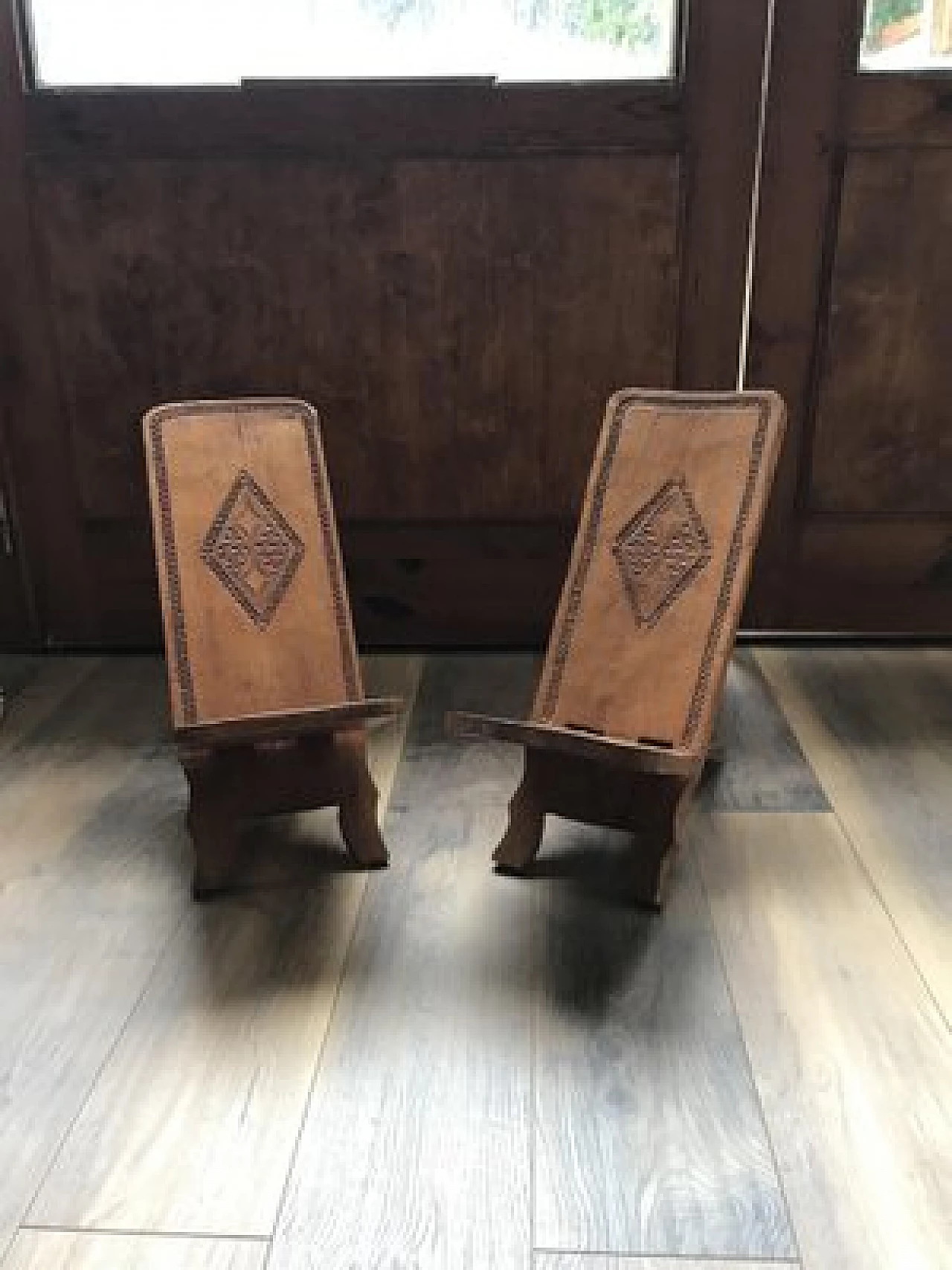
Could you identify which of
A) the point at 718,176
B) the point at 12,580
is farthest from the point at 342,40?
the point at 12,580

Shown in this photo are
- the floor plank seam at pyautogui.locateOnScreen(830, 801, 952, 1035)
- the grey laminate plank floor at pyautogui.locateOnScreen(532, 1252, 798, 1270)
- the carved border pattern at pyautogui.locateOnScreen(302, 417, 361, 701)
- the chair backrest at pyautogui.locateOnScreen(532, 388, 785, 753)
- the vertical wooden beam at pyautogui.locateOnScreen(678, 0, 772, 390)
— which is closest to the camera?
the grey laminate plank floor at pyautogui.locateOnScreen(532, 1252, 798, 1270)

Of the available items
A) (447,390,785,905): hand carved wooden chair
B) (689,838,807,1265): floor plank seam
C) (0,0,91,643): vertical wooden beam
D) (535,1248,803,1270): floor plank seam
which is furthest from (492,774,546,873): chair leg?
(0,0,91,643): vertical wooden beam

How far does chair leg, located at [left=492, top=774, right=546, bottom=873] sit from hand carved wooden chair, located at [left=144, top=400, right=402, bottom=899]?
6.8 inches

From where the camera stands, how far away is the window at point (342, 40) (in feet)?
6.66

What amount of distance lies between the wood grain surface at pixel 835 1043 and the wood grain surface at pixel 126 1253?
499mm

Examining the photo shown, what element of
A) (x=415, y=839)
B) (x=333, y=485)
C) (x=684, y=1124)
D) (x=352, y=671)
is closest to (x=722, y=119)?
(x=333, y=485)

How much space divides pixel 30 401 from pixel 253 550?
2.92 ft

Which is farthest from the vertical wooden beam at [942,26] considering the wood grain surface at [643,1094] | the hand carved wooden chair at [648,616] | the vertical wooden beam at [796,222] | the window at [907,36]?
the wood grain surface at [643,1094]

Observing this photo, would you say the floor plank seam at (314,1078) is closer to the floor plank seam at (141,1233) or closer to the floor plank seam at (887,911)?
the floor plank seam at (141,1233)

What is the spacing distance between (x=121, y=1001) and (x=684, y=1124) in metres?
0.65

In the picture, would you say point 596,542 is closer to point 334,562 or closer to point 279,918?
point 334,562

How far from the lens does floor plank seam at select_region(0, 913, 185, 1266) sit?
1.04 m

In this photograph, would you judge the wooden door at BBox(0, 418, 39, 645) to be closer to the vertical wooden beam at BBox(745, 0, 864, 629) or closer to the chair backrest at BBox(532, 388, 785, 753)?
the chair backrest at BBox(532, 388, 785, 753)

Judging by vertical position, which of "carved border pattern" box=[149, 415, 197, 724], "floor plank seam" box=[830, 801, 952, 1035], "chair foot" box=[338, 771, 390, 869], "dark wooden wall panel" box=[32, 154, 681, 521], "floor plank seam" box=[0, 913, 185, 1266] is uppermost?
"dark wooden wall panel" box=[32, 154, 681, 521]
